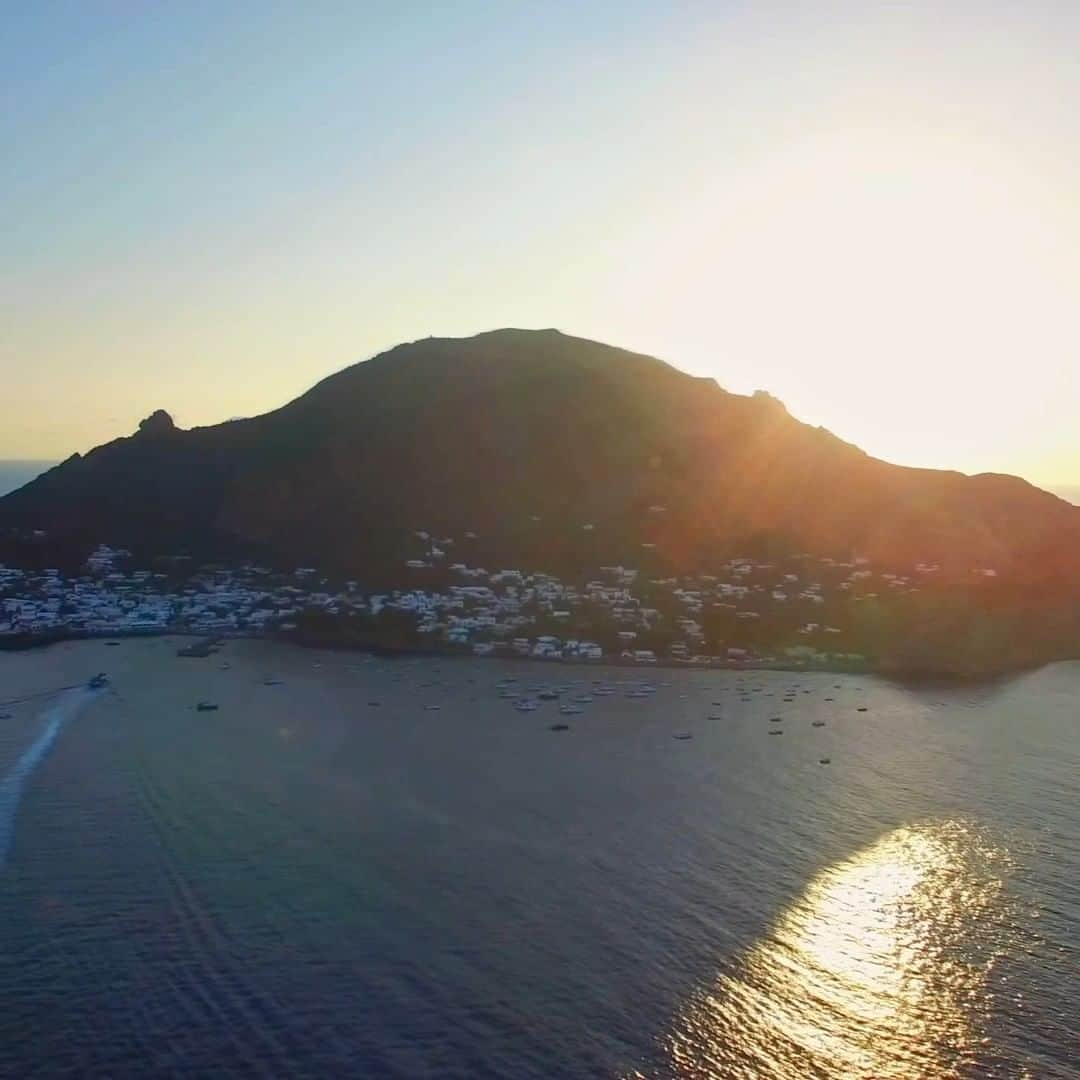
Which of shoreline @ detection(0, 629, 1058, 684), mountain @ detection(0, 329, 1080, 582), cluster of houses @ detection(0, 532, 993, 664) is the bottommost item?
shoreline @ detection(0, 629, 1058, 684)

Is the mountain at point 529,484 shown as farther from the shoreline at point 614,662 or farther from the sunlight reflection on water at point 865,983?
the sunlight reflection on water at point 865,983

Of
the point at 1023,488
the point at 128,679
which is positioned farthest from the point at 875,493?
the point at 128,679

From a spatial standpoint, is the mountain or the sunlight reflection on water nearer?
the sunlight reflection on water

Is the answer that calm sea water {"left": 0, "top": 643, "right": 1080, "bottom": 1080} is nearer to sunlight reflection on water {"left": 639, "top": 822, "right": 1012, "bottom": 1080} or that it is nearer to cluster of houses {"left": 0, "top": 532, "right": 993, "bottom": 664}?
sunlight reflection on water {"left": 639, "top": 822, "right": 1012, "bottom": 1080}

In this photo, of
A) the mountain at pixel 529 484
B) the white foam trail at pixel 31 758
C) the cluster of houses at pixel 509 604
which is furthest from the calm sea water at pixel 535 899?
the mountain at pixel 529 484

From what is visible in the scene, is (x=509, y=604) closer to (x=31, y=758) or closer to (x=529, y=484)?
(x=529, y=484)

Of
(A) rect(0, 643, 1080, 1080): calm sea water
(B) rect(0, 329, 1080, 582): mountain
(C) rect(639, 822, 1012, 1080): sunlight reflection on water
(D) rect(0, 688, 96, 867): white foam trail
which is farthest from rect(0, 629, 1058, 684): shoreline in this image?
(C) rect(639, 822, 1012, 1080): sunlight reflection on water

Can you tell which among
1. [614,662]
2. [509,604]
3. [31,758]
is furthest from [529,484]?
[31,758]

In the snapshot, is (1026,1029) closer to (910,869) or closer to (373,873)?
(910,869)
